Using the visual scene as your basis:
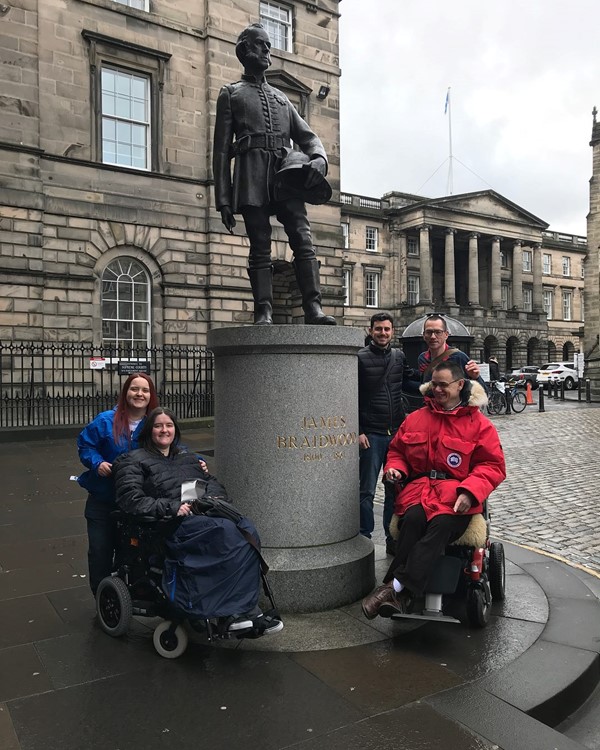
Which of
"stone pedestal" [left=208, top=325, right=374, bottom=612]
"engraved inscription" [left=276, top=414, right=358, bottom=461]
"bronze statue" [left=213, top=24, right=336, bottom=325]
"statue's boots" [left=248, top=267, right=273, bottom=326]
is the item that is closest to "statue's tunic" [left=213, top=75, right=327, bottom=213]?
"bronze statue" [left=213, top=24, right=336, bottom=325]

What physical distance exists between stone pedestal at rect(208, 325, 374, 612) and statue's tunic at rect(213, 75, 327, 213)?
1271 millimetres

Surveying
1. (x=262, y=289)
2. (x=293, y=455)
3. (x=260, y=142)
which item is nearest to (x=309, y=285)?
(x=262, y=289)

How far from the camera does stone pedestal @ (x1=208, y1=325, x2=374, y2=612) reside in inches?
159

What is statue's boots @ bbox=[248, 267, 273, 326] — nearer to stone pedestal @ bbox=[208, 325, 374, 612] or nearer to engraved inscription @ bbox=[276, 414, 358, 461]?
stone pedestal @ bbox=[208, 325, 374, 612]

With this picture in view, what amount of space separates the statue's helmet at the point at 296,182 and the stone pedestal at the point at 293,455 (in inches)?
50.8

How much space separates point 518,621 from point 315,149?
382 centimetres

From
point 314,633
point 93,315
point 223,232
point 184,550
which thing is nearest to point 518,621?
point 314,633

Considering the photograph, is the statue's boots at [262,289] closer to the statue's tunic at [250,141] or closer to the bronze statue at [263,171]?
the bronze statue at [263,171]

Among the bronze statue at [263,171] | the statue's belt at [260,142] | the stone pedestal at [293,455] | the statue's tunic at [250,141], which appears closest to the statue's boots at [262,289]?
the bronze statue at [263,171]

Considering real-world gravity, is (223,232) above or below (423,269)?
below

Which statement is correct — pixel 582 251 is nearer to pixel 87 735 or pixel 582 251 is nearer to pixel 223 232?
pixel 223 232

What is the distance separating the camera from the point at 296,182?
468cm

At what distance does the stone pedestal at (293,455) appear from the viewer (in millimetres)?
4035

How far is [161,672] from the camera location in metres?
3.13
